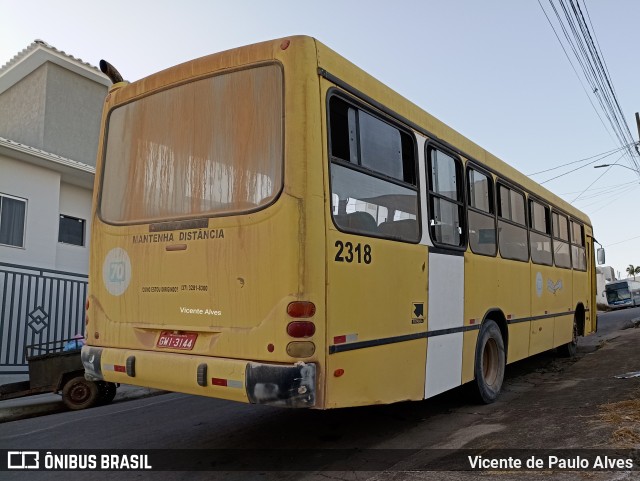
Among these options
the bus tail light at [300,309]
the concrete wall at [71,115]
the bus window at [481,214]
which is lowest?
the bus tail light at [300,309]

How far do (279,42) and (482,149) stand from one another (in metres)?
3.80

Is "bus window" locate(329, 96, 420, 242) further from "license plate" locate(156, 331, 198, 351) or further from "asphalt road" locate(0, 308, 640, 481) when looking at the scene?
"asphalt road" locate(0, 308, 640, 481)

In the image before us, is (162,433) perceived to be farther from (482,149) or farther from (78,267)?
(78,267)

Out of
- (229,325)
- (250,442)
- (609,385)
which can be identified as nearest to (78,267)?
(250,442)

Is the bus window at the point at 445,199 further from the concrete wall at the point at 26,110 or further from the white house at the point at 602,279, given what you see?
the white house at the point at 602,279

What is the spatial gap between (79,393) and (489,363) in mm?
5845

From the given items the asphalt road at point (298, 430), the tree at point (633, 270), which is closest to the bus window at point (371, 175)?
the asphalt road at point (298, 430)

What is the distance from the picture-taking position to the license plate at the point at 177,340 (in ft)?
14.1

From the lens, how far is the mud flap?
12.3 feet

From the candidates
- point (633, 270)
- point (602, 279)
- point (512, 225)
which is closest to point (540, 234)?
point (512, 225)

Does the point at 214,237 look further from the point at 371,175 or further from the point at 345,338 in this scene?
the point at 371,175

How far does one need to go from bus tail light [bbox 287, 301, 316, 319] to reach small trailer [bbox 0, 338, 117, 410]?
5198mm

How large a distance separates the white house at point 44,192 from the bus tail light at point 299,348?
28.2ft

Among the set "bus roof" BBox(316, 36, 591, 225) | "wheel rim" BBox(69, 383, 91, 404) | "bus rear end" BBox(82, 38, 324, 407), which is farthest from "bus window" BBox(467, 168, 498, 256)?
"wheel rim" BBox(69, 383, 91, 404)
